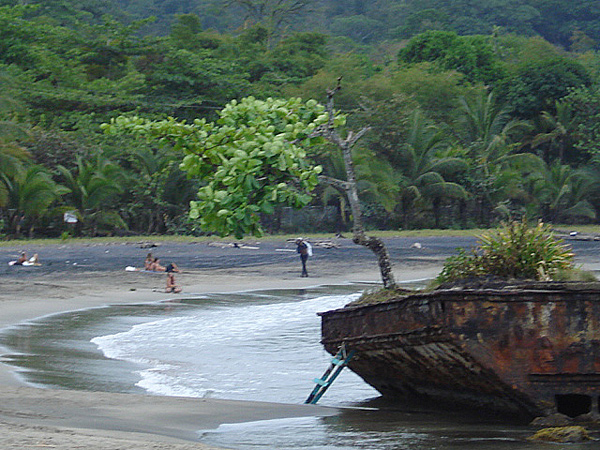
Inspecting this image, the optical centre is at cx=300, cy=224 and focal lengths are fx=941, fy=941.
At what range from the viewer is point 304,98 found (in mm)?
46719

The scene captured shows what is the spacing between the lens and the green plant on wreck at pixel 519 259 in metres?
8.38

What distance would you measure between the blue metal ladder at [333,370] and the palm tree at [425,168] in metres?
32.7

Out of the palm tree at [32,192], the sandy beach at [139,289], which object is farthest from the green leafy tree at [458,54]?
the palm tree at [32,192]

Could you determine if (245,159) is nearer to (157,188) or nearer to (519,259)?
(519,259)

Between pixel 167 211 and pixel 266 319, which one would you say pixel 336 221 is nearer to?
pixel 167 211

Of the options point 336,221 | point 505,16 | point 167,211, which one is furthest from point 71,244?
point 505,16

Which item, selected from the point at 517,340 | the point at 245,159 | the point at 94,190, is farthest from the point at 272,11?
the point at 517,340

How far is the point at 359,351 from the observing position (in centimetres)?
934

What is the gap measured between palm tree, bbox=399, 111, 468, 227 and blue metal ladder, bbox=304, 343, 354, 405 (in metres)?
32.7

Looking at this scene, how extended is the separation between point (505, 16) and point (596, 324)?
7997 centimetres

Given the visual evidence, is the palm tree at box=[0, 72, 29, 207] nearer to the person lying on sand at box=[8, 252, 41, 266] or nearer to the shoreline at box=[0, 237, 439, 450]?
the person lying on sand at box=[8, 252, 41, 266]

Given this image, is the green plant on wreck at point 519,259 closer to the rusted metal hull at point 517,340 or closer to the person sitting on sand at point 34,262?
the rusted metal hull at point 517,340

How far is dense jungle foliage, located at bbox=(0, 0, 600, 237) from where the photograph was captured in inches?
1532

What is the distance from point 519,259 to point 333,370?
95.0 inches
